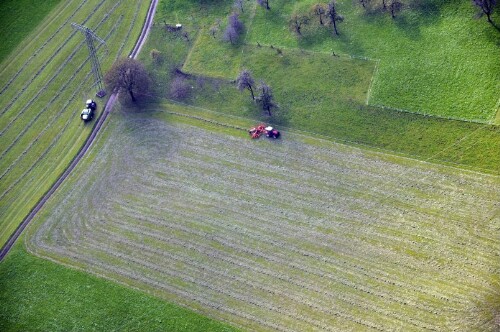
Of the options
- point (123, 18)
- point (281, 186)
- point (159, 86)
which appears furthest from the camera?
point (123, 18)

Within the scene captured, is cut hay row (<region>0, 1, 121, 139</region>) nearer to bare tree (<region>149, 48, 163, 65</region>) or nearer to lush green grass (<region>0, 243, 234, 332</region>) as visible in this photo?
bare tree (<region>149, 48, 163, 65</region>)

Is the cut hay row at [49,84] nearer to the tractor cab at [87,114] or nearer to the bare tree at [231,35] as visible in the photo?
the tractor cab at [87,114]

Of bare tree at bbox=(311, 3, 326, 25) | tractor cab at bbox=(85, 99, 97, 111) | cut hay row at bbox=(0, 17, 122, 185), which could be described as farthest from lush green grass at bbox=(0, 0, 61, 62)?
bare tree at bbox=(311, 3, 326, 25)

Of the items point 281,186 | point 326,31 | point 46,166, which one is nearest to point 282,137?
point 281,186

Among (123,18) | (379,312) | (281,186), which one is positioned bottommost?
(379,312)

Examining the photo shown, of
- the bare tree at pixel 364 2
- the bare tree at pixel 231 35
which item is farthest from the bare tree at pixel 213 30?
the bare tree at pixel 364 2

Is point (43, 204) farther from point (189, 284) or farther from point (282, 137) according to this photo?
point (282, 137)

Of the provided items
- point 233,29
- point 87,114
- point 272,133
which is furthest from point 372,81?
point 87,114

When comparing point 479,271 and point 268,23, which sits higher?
point 268,23
